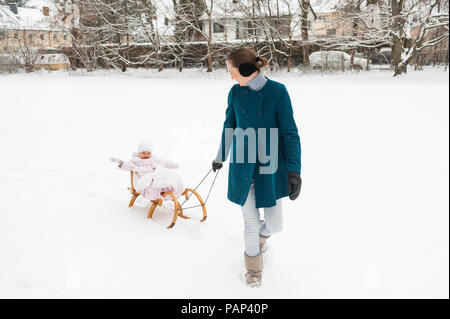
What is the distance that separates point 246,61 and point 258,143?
0.46 meters

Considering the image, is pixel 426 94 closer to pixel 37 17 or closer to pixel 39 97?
pixel 39 97

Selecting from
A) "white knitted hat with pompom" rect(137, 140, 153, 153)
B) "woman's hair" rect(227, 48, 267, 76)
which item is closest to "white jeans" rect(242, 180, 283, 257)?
"woman's hair" rect(227, 48, 267, 76)

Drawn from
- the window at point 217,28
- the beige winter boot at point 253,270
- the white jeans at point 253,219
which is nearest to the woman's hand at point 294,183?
the white jeans at point 253,219

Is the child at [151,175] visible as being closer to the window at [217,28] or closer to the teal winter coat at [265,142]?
the teal winter coat at [265,142]

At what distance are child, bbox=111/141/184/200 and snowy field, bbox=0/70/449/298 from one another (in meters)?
0.28

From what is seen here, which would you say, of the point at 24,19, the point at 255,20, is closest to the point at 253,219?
the point at 24,19

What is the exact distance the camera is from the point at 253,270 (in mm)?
2146

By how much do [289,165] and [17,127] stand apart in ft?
16.2

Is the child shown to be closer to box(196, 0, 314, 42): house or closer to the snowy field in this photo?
the snowy field

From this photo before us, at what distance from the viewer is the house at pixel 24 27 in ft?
24.7

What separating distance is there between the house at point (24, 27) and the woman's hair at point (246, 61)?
7.03m
